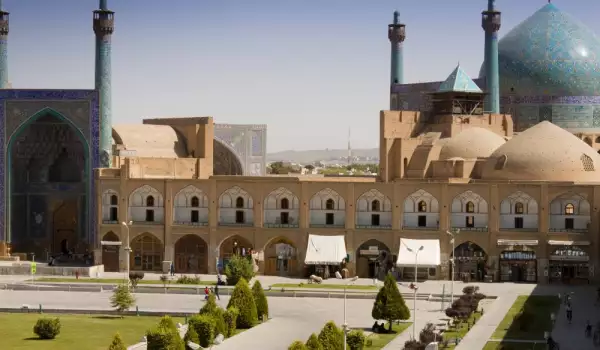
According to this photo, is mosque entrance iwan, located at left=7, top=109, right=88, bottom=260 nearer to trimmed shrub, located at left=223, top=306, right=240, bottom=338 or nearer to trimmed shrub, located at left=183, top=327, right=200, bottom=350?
trimmed shrub, located at left=223, top=306, right=240, bottom=338

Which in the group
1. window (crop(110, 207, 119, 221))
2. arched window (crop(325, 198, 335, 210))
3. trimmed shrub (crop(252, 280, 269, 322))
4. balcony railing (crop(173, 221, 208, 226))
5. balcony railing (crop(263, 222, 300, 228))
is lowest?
trimmed shrub (crop(252, 280, 269, 322))

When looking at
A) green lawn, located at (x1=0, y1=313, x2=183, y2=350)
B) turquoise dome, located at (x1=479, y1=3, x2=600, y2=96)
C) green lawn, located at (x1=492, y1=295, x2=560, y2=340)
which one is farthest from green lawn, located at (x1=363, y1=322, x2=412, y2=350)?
turquoise dome, located at (x1=479, y1=3, x2=600, y2=96)

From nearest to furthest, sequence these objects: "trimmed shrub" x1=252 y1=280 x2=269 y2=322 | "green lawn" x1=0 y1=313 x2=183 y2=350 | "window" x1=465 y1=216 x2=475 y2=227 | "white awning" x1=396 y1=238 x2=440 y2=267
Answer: "green lawn" x1=0 y1=313 x2=183 y2=350, "trimmed shrub" x1=252 y1=280 x2=269 y2=322, "white awning" x1=396 y1=238 x2=440 y2=267, "window" x1=465 y1=216 x2=475 y2=227

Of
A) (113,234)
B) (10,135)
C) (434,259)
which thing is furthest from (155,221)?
(434,259)

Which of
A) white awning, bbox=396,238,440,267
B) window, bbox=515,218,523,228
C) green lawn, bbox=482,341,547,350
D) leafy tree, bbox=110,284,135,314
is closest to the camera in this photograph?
green lawn, bbox=482,341,547,350

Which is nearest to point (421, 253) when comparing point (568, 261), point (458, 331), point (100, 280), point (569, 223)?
point (568, 261)

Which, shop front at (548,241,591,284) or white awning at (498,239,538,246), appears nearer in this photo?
shop front at (548,241,591,284)

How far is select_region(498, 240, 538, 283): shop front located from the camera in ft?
204

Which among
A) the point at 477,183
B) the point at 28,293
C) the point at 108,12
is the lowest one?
the point at 28,293

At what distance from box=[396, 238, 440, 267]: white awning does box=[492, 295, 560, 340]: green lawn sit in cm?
648

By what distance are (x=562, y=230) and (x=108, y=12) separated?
24.9m

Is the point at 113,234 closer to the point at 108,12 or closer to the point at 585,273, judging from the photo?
the point at 108,12

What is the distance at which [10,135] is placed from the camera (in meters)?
69.6

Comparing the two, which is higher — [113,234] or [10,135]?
[10,135]
